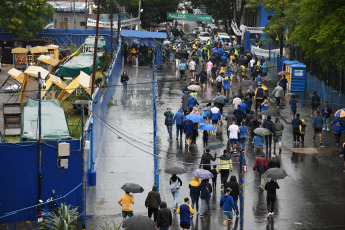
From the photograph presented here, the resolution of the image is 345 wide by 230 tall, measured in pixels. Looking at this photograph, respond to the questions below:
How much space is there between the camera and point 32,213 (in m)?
16.9

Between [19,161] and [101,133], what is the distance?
915 centimetres

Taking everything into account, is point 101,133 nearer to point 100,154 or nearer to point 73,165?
point 100,154

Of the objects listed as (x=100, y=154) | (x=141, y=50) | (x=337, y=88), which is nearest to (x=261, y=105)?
(x=337, y=88)

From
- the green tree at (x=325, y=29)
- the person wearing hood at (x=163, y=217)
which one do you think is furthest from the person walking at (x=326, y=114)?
the person wearing hood at (x=163, y=217)

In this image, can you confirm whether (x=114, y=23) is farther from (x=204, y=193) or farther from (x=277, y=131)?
(x=204, y=193)

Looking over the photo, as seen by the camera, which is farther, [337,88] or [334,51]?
[337,88]

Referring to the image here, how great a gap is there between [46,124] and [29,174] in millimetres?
2256

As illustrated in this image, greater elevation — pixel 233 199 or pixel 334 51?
pixel 334 51

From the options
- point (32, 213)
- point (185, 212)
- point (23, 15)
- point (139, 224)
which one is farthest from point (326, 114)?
point (23, 15)

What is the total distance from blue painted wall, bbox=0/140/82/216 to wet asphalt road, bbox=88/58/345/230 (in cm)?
109

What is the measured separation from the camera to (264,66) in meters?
43.2

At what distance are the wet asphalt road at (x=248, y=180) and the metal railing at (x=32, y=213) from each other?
23.3 inches

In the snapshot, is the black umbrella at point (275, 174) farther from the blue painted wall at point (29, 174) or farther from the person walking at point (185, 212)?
the blue painted wall at point (29, 174)

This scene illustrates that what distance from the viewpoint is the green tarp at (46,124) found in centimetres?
1889
